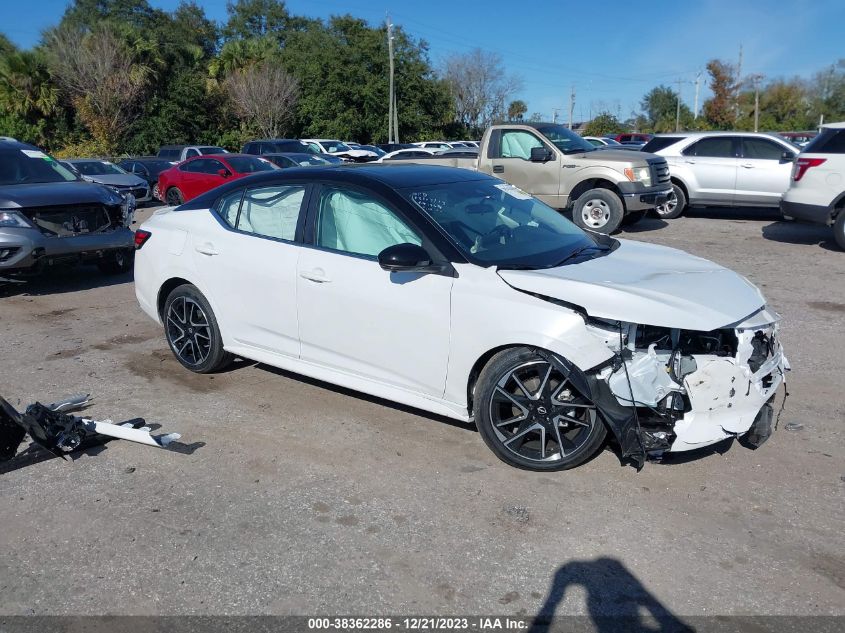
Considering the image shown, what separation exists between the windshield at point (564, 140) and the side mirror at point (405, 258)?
30.7 ft

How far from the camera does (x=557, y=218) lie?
17.7ft

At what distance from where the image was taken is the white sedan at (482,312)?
12.7 ft

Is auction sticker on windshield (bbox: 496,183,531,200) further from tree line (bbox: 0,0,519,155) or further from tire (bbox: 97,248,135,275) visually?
tree line (bbox: 0,0,519,155)

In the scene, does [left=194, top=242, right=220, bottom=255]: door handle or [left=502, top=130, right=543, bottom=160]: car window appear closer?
[left=194, top=242, right=220, bottom=255]: door handle

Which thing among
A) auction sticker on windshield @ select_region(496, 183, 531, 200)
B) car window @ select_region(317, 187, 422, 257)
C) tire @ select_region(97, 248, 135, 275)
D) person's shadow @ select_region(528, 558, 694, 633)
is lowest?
person's shadow @ select_region(528, 558, 694, 633)

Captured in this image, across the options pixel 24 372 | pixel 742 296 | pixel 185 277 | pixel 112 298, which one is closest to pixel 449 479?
pixel 742 296

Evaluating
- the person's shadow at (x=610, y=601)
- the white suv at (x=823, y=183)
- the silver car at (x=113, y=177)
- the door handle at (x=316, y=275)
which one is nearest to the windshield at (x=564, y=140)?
the white suv at (x=823, y=183)

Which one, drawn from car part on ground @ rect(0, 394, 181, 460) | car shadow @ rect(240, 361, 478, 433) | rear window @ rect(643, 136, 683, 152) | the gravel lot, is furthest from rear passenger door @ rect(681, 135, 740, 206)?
car part on ground @ rect(0, 394, 181, 460)

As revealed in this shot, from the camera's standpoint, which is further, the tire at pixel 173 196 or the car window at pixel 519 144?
the tire at pixel 173 196

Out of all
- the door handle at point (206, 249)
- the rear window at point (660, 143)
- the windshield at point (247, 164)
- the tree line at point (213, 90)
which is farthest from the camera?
the tree line at point (213, 90)

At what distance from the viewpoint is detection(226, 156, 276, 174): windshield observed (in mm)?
18609

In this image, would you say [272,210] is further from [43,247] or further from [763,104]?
[763,104]

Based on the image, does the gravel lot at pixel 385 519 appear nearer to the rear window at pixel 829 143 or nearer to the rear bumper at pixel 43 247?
the rear bumper at pixel 43 247

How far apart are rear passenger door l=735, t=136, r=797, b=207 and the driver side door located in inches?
450
